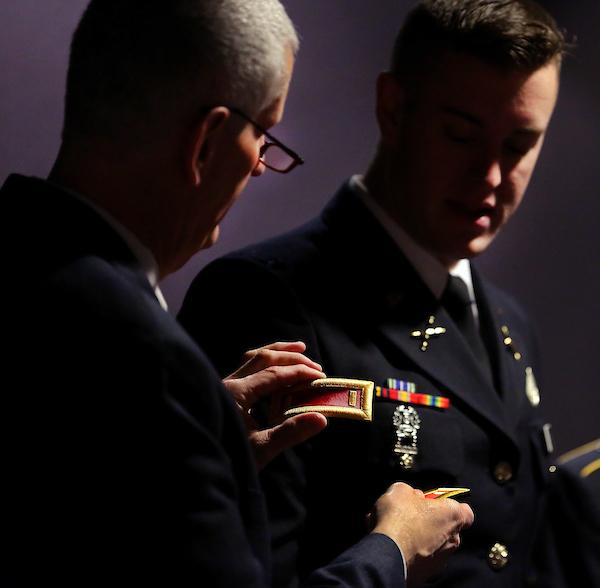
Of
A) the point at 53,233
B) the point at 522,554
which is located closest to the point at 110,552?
the point at 53,233

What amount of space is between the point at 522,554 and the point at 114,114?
3.12 ft

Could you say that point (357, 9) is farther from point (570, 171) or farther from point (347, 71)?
point (570, 171)

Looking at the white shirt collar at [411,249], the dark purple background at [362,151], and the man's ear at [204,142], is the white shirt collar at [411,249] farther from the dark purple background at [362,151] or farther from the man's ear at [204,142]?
the man's ear at [204,142]

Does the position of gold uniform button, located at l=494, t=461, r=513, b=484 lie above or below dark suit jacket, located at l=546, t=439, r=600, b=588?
above

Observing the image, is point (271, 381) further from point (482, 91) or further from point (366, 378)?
point (482, 91)

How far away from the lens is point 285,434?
4.25ft

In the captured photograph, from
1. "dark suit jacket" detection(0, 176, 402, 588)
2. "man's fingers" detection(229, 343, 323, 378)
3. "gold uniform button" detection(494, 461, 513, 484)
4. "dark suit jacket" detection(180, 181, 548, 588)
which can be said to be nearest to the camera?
"dark suit jacket" detection(0, 176, 402, 588)

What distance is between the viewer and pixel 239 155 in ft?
3.85

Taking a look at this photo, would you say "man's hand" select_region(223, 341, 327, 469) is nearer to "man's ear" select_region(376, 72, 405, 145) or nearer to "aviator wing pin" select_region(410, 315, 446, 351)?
"aviator wing pin" select_region(410, 315, 446, 351)

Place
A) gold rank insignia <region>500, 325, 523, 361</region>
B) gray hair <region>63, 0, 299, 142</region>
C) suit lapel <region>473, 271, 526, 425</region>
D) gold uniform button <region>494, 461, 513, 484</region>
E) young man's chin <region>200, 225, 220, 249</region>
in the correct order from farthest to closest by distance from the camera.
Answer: gold rank insignia <region>500, 325, 523, 361</region>
suit lapel <region>473, 271, 526, 425</region>
gold uniform button <region>494, 461, 513, 484</region>
young man's chin <region>200, 225, 220, 249</region>
gray hair <region>63, 0, 299, 142</region>

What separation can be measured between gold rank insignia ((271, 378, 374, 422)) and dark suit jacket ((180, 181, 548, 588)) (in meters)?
0.16

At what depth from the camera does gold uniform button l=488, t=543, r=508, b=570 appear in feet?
5.32

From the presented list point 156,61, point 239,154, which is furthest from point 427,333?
point 156,61

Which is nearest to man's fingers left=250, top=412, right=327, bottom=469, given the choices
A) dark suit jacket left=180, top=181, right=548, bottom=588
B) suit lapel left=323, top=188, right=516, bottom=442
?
dark suit jacket left=180, top=181, right=548, bottom=588
